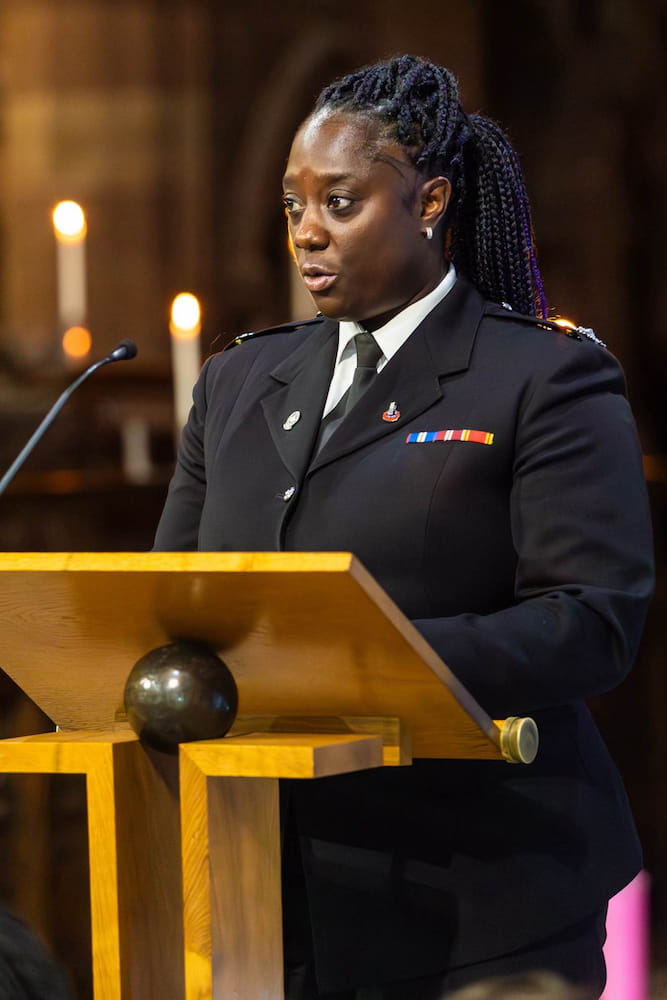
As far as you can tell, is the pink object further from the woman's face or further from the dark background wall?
the dark background wall

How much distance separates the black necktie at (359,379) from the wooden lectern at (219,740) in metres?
0.45

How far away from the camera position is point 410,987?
5.49 feet

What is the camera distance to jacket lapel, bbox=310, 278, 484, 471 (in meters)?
1.77

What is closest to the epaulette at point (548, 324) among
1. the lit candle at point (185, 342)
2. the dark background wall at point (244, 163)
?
A: the lit candle at point (185, 342)

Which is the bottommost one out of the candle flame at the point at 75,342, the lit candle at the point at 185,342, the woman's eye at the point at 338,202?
the candle flame at the point at 75,342

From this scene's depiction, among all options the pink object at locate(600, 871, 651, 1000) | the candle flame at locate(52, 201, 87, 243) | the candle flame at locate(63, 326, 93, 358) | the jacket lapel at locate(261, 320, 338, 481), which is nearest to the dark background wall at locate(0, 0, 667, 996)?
the candle flame at locate(63, 326, 93, 358)

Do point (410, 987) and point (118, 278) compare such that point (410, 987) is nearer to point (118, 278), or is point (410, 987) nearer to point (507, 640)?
point (507, 640)

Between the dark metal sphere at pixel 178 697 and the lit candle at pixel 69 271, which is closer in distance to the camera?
the dark metal sphere at pixel 178 697

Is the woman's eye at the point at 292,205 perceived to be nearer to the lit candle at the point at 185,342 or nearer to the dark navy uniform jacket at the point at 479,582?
the dark navy uniform jacket at the point at 479,582

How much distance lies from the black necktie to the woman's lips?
11 cm

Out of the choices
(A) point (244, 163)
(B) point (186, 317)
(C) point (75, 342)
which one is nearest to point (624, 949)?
(B) point (186, 317)

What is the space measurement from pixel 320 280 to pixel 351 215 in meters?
0.08

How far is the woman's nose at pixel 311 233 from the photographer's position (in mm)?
1742

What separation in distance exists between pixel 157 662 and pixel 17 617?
6.6 inches
